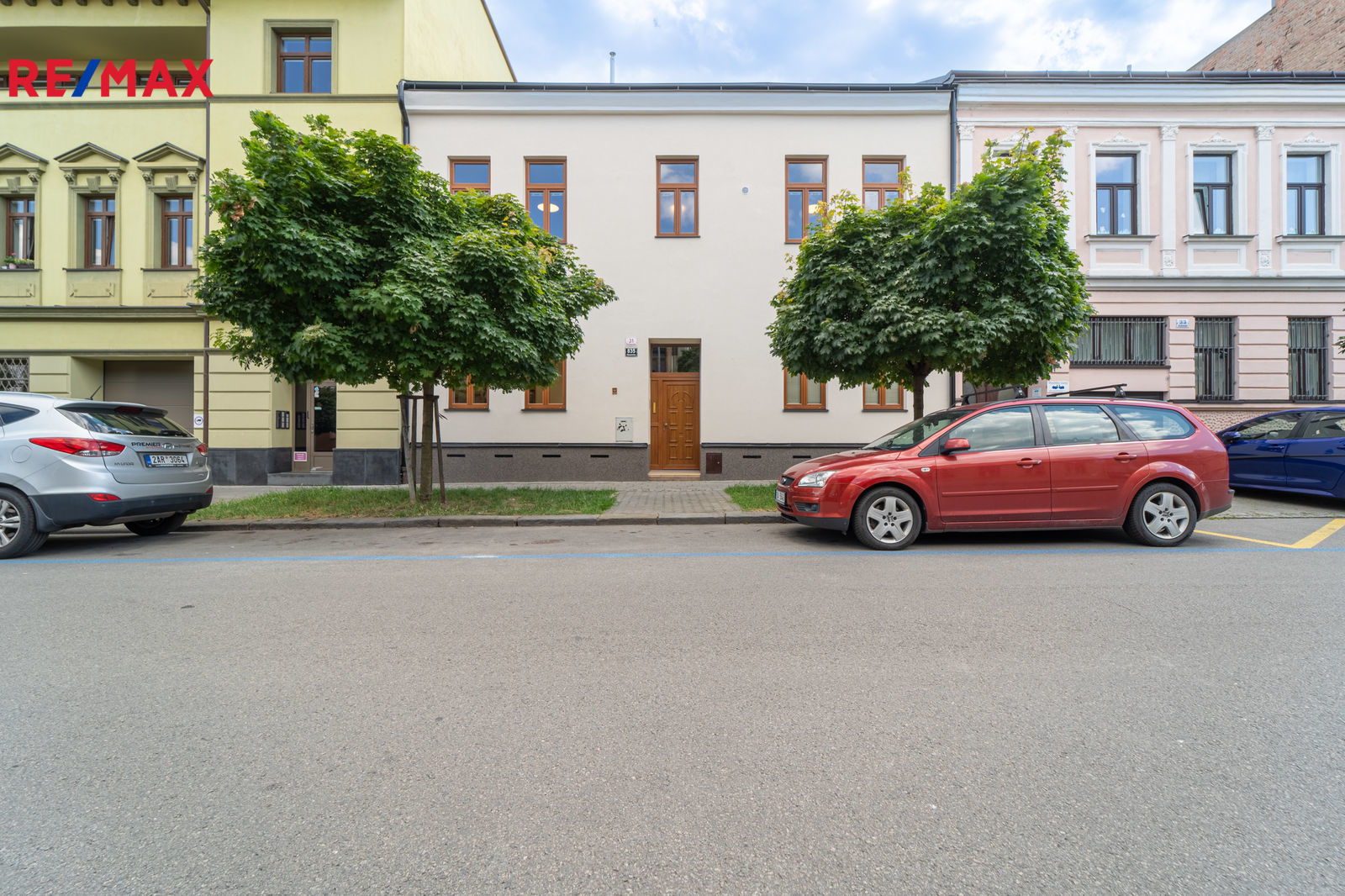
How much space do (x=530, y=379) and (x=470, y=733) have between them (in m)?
7.57

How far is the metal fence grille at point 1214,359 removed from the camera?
14.9 metres

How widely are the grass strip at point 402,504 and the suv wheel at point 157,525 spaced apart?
664mm

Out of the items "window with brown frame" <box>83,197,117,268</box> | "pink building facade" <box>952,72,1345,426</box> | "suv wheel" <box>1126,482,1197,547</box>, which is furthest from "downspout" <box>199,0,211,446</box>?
"pink building facade" <box>952,72,1345,426</box>

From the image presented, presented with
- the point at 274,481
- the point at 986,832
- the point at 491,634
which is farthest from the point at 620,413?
the point at 986,832

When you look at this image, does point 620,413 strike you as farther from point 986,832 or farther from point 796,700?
point 986,832

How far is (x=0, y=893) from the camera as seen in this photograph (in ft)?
5.92

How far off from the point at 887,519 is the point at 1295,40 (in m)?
23.3

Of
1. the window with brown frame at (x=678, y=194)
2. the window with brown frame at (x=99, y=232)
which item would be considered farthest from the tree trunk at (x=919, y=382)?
the window with brown frame at (x=99, y=232)

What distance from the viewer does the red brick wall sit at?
16.8 meters

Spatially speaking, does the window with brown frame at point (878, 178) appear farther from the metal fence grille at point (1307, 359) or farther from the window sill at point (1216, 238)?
the metal fence grille at point (1307, 359)

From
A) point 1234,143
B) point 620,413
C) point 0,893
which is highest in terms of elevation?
point 1234,143

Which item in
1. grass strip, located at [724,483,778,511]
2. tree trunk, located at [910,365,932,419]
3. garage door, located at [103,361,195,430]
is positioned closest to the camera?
grass strip, located at [724,483,778,511]

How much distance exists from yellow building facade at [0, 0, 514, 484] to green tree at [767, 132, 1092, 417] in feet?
32.5

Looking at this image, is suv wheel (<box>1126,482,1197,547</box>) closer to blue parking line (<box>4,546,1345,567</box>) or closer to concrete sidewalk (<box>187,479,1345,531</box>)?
blue parking line (<box>4,546,1345,567</box>)
